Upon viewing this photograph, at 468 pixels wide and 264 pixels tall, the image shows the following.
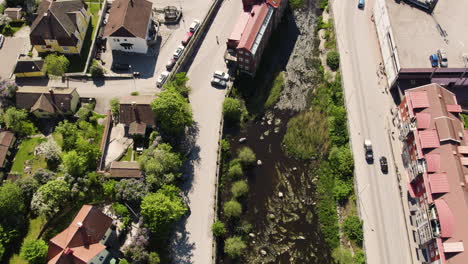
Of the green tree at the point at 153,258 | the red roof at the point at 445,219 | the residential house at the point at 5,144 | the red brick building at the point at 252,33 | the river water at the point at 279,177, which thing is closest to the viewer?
the red roof at the point at 445,219

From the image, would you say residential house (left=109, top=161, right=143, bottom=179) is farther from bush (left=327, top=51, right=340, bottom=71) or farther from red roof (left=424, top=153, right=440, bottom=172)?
red roof (left=424, top=153, right=440, bottom=172)

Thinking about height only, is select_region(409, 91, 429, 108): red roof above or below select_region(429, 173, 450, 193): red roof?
above

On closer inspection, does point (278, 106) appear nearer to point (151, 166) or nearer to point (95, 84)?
point (151, 166)

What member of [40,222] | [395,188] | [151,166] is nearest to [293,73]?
[395,188]

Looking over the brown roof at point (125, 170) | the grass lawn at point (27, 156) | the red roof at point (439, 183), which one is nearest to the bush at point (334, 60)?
the red roof at point (439, 183)

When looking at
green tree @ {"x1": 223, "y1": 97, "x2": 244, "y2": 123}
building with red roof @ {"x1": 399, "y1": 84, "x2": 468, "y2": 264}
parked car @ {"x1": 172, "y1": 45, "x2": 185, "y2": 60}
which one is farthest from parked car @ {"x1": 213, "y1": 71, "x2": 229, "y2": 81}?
building with red roof @ {"x1": 399, "y1": 84, "x2": 468, "y2": 264}

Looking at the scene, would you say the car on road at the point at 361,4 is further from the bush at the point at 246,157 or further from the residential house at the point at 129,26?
the residential house at the point at 129,26
